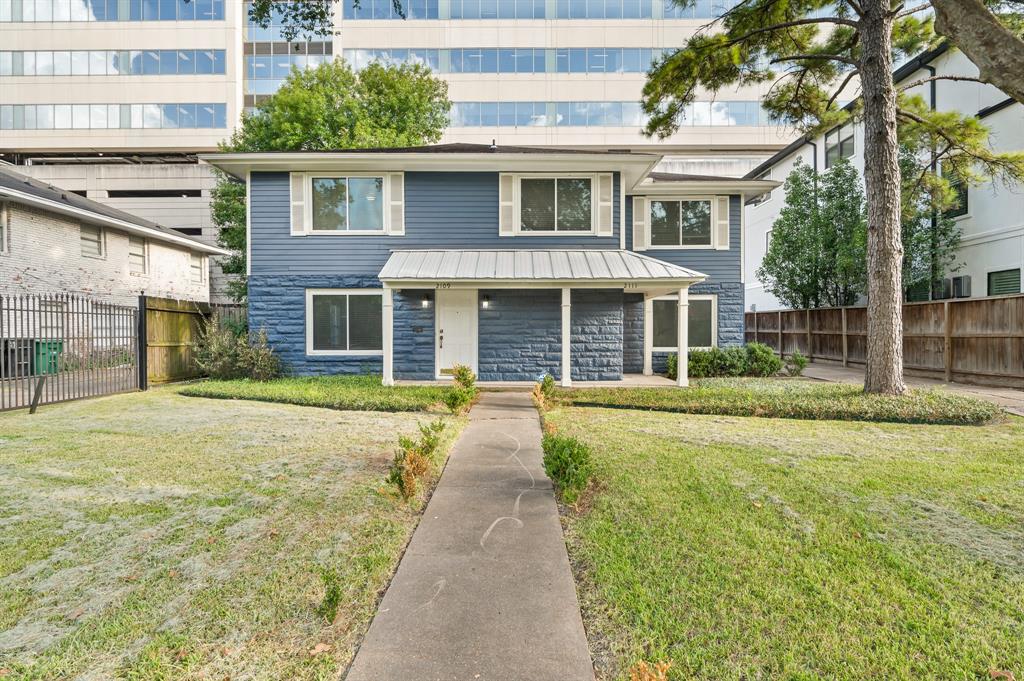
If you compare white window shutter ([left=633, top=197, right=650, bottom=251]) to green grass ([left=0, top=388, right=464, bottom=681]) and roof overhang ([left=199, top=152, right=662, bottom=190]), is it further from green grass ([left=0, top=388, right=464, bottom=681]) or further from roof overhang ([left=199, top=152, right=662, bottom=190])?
green grass ([left=0, top=388, right=464, bottom=681])

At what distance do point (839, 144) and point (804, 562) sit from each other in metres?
21.4

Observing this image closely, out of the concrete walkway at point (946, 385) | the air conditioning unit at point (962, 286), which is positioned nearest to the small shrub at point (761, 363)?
the concrete walkway at point (946, 385)

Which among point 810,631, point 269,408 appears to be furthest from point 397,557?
point 269,408

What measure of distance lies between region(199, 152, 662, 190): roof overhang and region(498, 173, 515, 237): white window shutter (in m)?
0.27

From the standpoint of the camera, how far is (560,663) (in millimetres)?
2205

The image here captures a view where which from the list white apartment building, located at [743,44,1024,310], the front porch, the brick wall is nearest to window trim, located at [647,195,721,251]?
white apartment building, located at [743,44,1024,310]

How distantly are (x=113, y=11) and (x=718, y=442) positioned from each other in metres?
39.6

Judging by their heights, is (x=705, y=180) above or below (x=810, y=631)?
above

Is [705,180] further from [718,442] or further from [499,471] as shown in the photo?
[499,471]

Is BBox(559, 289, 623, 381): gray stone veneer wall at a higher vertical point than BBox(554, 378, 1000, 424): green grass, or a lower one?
higher

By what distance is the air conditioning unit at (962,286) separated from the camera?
49.5ft

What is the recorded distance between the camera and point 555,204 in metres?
12.7

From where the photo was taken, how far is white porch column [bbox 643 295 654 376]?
14.0 metres

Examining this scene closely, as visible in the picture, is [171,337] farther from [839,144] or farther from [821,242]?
[839,144]
